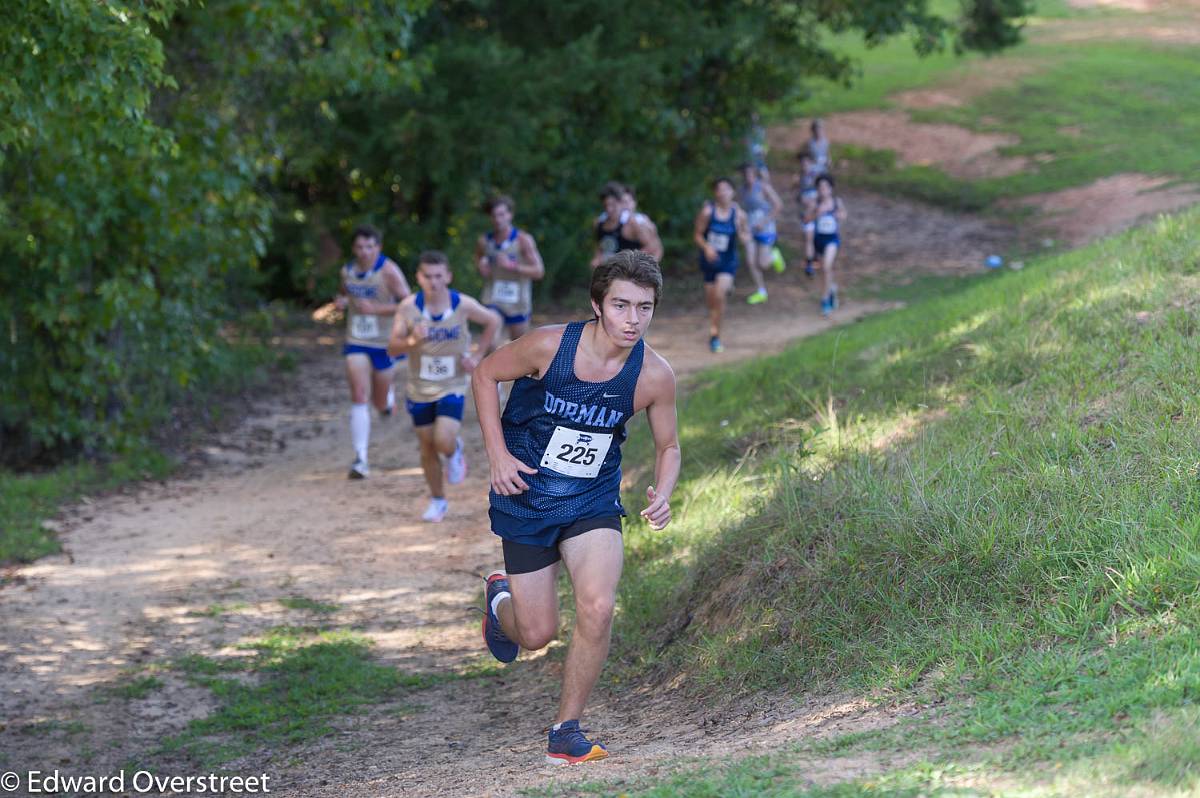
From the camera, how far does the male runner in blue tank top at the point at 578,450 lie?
16.9 feet

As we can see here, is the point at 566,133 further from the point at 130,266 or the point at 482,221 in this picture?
the point at 130,266

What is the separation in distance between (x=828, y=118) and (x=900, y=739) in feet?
95.8

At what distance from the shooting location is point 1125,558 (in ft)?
16.4

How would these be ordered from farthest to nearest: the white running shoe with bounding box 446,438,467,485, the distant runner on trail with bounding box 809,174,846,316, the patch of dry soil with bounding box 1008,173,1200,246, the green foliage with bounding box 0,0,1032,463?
1. the patch of dry soil with bounding box 1008,173,1200,246
2. the distant runner on trail with bounding box 809,174,846,316
3. the white running shoe with bounding box 446,438,467,485
4. the green foliage with bounding box 0,0,1032,463

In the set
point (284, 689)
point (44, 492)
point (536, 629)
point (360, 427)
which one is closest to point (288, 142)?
point (360, 427)

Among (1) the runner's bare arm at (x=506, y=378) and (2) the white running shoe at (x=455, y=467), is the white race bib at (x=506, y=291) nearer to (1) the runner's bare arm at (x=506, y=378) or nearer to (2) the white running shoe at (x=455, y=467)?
(2) the white running shoe at (x=455, y=467)

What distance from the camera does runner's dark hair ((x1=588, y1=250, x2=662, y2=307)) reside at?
514 cm

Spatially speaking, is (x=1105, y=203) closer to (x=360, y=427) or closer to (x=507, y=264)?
(x=507, y=264)

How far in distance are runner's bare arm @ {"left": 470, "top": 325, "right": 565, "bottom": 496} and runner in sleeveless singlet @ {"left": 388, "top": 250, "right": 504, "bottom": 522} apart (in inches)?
152

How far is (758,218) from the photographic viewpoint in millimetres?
18609

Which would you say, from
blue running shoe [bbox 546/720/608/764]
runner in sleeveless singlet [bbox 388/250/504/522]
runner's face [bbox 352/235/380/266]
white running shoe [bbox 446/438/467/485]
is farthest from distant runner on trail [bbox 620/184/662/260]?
blue running shoe [bbox 546/720/608/764]

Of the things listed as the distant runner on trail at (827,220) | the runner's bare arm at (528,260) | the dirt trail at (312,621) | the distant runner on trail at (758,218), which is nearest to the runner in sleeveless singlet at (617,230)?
the runner's bare arm at (528,260)

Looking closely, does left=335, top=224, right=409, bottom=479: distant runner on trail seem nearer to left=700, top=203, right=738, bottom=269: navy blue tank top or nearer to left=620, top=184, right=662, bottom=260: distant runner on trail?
left=620, top=184, right=662, bottom=260: distant runner on trail

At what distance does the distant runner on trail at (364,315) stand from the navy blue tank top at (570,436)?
19.4 feet
